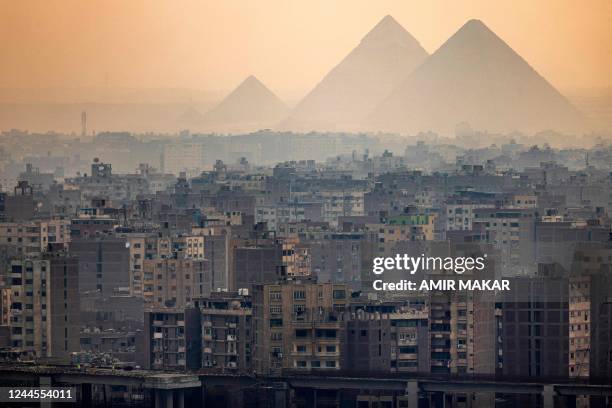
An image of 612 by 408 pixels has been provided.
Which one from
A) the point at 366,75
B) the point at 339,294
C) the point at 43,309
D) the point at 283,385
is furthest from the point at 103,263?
the point at 366,75

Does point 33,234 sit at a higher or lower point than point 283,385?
higher

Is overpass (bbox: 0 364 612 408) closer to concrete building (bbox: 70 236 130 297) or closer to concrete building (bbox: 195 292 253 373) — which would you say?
concrete building (bbox: 195 292 253 373)

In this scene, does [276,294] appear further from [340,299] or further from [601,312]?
[601,312]

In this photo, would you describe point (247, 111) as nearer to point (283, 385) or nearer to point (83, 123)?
point (83, 123)

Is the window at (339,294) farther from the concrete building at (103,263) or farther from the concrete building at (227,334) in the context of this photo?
the concrete building at (103,263)

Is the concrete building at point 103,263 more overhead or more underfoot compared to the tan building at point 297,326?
more overhead

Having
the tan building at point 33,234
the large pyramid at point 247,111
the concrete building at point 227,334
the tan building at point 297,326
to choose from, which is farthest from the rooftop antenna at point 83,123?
the tan building at point 297,326

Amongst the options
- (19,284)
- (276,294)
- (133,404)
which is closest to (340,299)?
(276,294)
